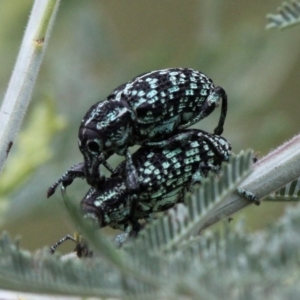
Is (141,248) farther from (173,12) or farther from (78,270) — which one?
(173,12)

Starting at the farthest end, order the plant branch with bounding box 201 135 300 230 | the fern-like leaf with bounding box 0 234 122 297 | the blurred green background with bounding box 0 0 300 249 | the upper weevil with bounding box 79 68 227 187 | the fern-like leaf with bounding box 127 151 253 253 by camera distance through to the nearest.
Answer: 1. the blurred green background with bounding box 0 0 300 249
2. the upper weevil with bounding box 79 68 227 187
3. the plant branch with bounding box 201 135 300 230
4. the fern-like leaf with bounding box 127 151 253 253
5. the fern-like leaf with bounding box 0 234 122 297

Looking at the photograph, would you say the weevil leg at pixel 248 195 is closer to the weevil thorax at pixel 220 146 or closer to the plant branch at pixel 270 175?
the plant branch at pixel 270 175

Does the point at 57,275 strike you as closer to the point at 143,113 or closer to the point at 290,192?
the point at 290,192

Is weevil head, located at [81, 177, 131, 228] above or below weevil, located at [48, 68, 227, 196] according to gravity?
below

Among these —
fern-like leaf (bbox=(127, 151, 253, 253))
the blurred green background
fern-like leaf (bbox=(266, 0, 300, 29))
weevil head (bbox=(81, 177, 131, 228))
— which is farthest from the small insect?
the blurred green background

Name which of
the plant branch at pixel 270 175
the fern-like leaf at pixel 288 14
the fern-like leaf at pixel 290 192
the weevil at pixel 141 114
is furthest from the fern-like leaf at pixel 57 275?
the weevil at pixel 141 114

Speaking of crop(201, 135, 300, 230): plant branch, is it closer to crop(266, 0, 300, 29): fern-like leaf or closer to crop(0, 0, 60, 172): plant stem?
crop(266, 0, 300, 29): fern-like leaf

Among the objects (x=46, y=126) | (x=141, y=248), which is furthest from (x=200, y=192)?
(x=46, y=126)
